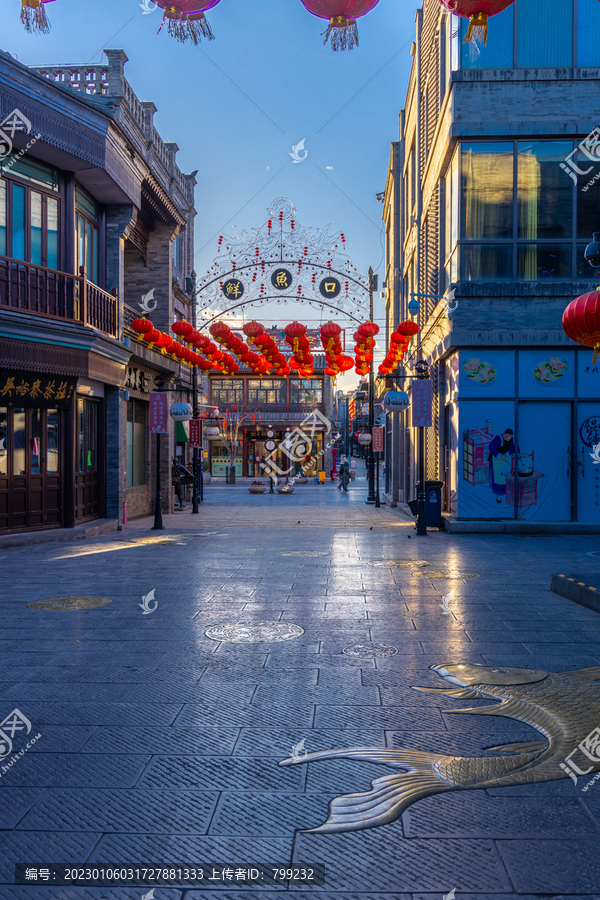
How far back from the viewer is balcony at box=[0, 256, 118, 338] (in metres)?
13.7

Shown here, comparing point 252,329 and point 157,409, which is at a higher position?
point 252,329

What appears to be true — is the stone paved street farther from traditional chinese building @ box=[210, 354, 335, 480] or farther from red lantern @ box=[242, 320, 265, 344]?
traditional chinese building @ box=[210, 354, 335, 480]

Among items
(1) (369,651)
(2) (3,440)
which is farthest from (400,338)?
(1) (369,651)

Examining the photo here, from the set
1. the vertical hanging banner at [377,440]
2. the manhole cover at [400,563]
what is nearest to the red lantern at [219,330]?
the manhole cover at [400,563]

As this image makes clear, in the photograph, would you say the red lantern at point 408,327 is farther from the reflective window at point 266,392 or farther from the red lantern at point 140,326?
the reflective window at point 266,392

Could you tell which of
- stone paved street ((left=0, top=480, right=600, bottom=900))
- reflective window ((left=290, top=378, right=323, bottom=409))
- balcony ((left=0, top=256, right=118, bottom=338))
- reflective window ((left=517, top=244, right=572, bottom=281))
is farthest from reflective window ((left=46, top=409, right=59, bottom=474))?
reflective window ((left=290, top=378, right=323, bottom=409))

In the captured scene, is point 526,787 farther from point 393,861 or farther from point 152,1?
point 152,1

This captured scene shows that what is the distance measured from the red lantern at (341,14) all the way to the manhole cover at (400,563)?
27.2ft

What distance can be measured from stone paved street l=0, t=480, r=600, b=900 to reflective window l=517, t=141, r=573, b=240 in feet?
30.8

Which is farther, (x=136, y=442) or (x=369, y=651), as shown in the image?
(x=136, y=442)

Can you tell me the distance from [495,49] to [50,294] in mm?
11908

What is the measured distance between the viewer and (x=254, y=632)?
706 centimetres

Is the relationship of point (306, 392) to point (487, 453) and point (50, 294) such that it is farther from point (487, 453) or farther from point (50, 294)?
point (50, 294)

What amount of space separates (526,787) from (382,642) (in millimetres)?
3006
